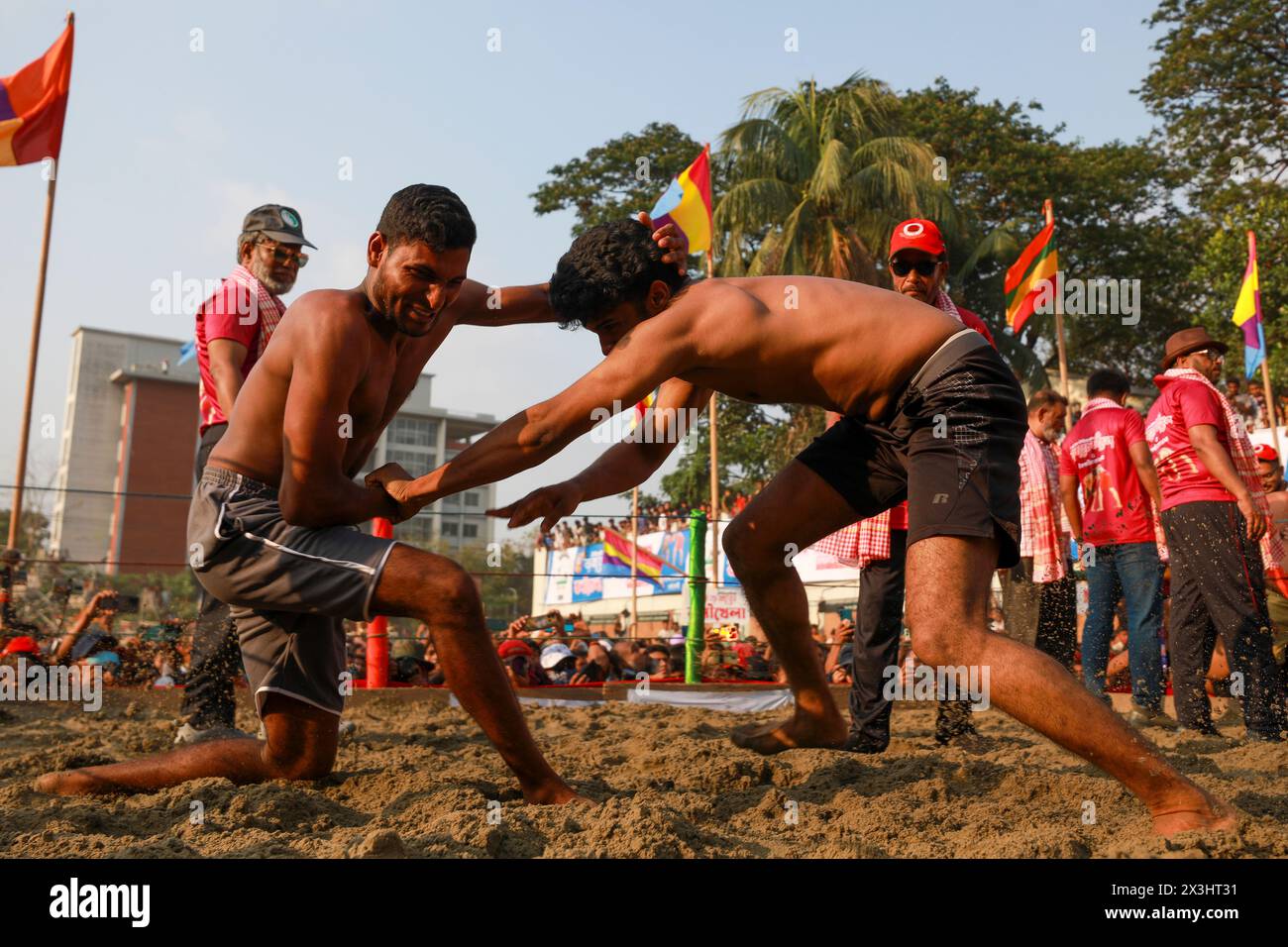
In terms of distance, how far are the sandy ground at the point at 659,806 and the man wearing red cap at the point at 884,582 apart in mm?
211

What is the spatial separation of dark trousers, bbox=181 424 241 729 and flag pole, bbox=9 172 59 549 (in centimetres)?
325

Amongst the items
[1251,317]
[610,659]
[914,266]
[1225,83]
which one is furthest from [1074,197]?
[914,266]

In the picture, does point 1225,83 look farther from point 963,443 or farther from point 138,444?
point 138,444

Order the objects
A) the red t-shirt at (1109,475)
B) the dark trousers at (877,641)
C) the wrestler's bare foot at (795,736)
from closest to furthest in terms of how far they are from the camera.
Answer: the wrestler's bare foot at (795,736), the dark trousers at (877,641), the red t-shirt at (1109,475)

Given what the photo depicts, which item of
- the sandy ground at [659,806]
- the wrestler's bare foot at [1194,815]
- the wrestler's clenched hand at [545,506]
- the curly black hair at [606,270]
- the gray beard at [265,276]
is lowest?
the sandy ground at [659,806]

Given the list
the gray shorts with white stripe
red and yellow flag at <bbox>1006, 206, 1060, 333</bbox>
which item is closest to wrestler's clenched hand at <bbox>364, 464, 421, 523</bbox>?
the gray shorts with white stripe

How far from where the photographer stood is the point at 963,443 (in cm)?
277

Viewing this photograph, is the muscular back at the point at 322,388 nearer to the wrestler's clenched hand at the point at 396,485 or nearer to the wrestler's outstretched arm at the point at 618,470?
the wrestler's clenched hand at the point at 396,485

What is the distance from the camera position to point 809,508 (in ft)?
10.8

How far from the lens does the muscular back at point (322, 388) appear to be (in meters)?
2.77

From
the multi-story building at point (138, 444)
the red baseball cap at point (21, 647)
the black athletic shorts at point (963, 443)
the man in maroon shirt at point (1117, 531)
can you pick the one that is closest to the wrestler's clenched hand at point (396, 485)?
the black athletic shorts at point (963, 443)

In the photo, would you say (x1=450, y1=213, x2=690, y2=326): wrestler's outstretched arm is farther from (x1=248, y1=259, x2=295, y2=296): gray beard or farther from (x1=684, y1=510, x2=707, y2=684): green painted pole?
(x1=684, y1=510, x2=707, y2=684): green painted pole
